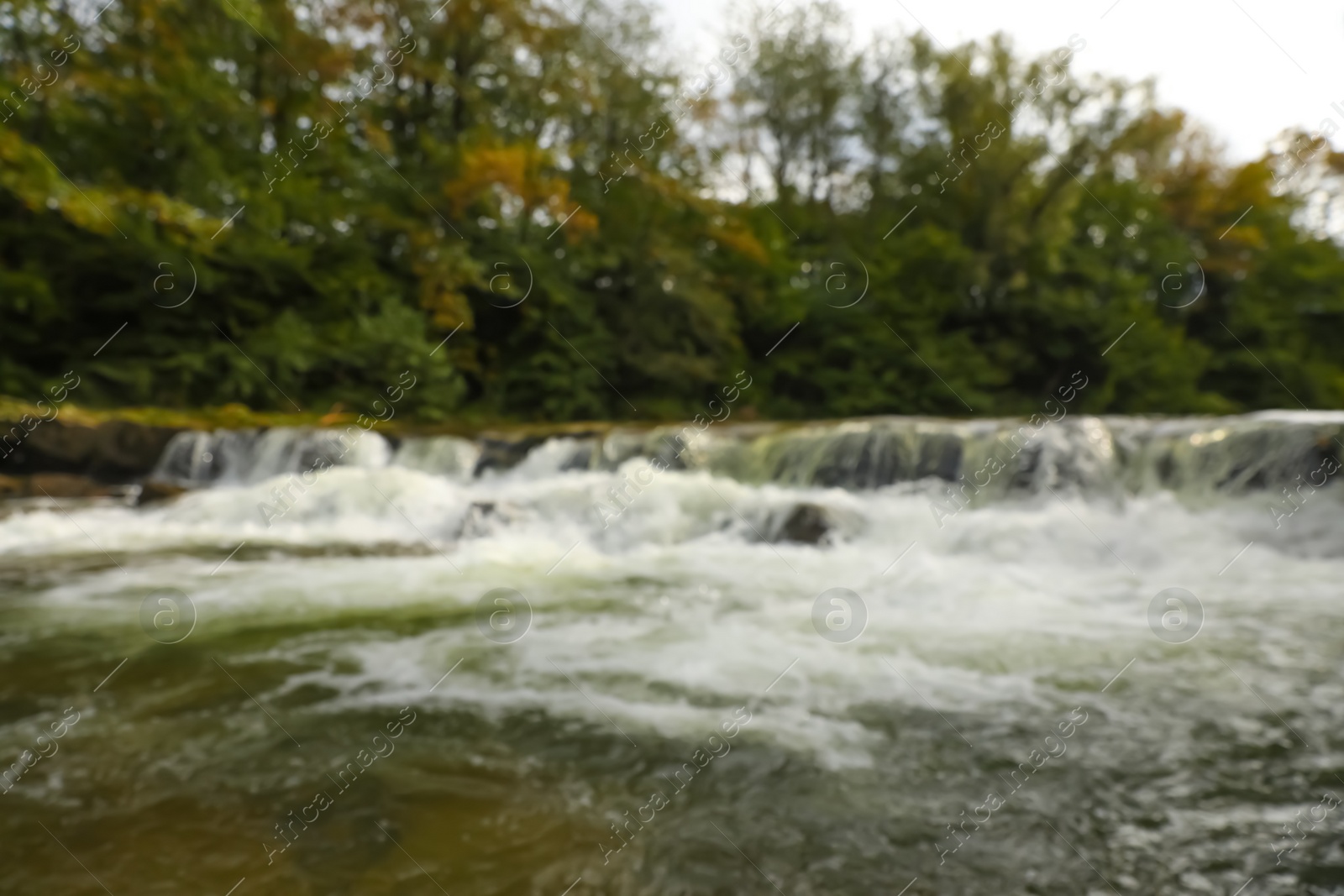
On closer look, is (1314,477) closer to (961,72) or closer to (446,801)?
(446,801)

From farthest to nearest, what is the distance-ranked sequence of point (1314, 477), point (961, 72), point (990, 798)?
point (961, 72) → point (1314, 477) → point (990, 798)

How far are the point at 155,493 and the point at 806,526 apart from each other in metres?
7.02

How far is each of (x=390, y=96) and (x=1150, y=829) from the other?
2009 cm

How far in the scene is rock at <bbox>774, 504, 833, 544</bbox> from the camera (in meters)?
7.03

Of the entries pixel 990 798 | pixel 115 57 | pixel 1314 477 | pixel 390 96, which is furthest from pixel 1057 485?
pixel 390 96

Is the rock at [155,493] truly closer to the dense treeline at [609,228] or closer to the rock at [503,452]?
the rock at [503,452]

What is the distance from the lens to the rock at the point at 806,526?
7027 mm

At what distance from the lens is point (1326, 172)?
813 inches

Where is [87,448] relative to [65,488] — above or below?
above

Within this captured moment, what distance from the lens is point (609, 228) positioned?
1820 cm

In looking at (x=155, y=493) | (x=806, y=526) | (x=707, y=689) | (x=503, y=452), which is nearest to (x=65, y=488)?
(x=155, y=493)

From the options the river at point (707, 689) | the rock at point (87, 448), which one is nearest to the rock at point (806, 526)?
the river at point (707, 689)

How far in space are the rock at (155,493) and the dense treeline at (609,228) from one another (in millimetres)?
4865

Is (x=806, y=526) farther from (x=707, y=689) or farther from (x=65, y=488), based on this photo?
(x=65, y=488)
